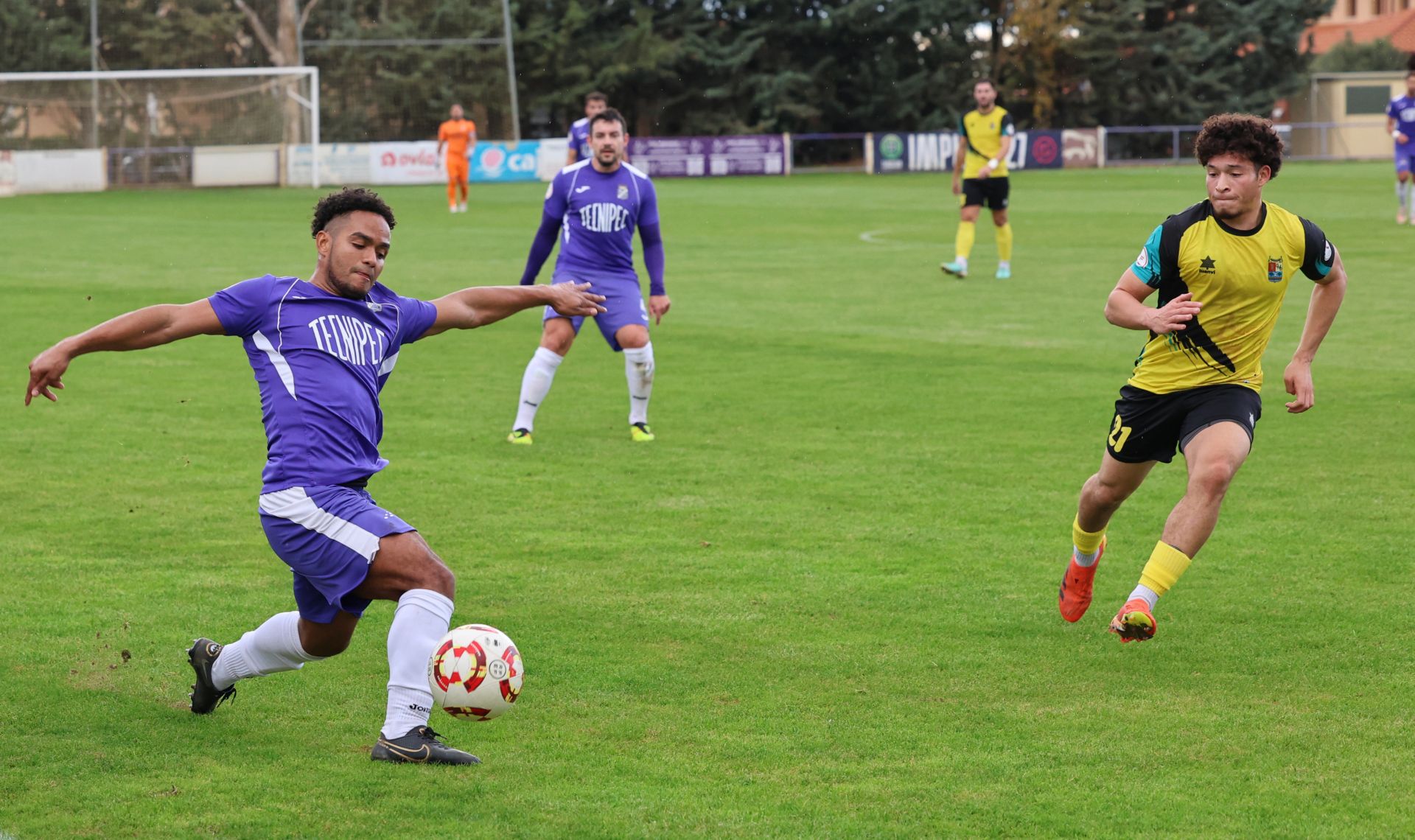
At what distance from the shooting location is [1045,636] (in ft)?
21.9

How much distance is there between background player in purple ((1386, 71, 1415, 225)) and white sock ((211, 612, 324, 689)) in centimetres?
2486

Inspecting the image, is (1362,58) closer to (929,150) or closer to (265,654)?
(929,150)

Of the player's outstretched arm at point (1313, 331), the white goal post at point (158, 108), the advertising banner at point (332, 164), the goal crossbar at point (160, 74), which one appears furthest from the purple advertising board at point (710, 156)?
the player's outstretched arm at point (1313, 331)

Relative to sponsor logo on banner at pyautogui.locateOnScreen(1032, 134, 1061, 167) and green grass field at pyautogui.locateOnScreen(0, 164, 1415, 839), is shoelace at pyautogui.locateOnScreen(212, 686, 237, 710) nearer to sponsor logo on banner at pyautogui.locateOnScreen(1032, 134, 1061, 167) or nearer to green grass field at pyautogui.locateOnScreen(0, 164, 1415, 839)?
green grass field at pyautogui.locateOnScreen(0, 164, 1415, 839)

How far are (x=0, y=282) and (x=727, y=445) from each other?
538 inches

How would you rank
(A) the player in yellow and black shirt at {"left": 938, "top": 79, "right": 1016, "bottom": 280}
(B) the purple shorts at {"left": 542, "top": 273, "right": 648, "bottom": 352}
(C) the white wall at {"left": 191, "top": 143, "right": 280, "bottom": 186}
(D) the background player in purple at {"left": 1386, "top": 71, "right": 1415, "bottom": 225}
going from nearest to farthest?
(B) the purple shorts at {"left": 542, "top": 273, "right": 648, "bottom": 352}, (A) the player in yellow and black shirt at {"left": 938, "top": 79, "right": 1016, "bottom": 280}, (D) the background player in purple at {"left": 1386, "top": 71, "right": 1415, "bottom": 225}, (C) the white wall at {"left": 191, "top": 143, "right": 280, "bottom": 186}

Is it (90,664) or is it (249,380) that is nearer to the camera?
(90,664)

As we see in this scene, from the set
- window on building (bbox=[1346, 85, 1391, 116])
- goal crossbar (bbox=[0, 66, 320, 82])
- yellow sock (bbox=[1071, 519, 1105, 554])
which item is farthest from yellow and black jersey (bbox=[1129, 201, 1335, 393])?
window on building (bbox=[1346, 85, 1391, 116])

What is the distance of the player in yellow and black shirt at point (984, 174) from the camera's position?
20734mm

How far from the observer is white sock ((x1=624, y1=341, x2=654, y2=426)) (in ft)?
36.1

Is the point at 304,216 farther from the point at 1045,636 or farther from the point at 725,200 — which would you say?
the point at 1045,636

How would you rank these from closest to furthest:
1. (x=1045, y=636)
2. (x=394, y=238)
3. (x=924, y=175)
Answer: (x=1045, y=636) → (x=394, y=238) → (x=924, y=175)

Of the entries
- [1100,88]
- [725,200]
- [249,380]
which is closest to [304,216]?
[725,200]

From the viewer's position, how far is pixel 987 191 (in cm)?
2088
